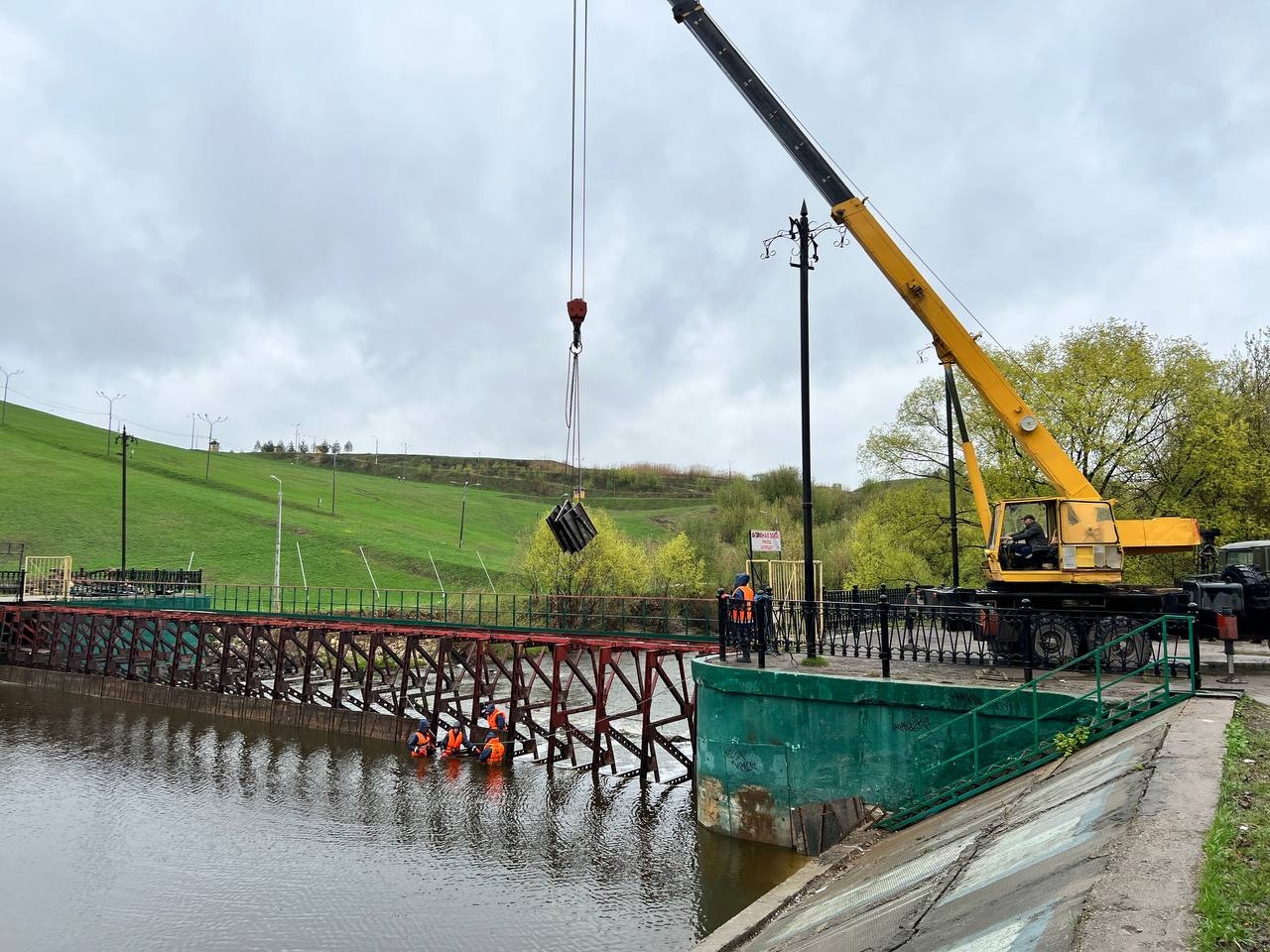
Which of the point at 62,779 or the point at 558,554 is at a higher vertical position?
the point at 558,554

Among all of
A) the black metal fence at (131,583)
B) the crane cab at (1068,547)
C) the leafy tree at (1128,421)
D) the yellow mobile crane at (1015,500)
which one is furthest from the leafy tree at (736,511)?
the crane cab at (1068,547)

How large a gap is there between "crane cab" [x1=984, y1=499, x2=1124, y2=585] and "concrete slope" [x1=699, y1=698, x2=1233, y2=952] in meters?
5.05

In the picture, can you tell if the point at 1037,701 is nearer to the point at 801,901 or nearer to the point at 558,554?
the point at 801,901

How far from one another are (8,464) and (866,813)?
88067 millimetres

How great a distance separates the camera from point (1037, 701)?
10055mm

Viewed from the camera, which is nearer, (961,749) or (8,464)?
(961,749)

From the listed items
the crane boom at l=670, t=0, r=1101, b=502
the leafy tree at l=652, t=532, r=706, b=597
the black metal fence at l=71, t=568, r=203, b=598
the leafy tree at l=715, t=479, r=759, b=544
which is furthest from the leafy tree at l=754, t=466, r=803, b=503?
the crane boom at l=670, t=0, r=1101, b=502

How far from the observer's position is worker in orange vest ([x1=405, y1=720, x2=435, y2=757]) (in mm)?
21750

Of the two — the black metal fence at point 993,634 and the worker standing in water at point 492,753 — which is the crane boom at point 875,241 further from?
the worker standing in water at point 492,753

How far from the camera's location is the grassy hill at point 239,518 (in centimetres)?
6247

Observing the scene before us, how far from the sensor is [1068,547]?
14062 millimetres

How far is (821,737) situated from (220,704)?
2401 cm

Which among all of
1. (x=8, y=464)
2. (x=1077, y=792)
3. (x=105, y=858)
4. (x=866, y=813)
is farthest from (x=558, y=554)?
(x=8, y=464)

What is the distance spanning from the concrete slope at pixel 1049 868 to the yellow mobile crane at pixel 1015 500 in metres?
5.16
